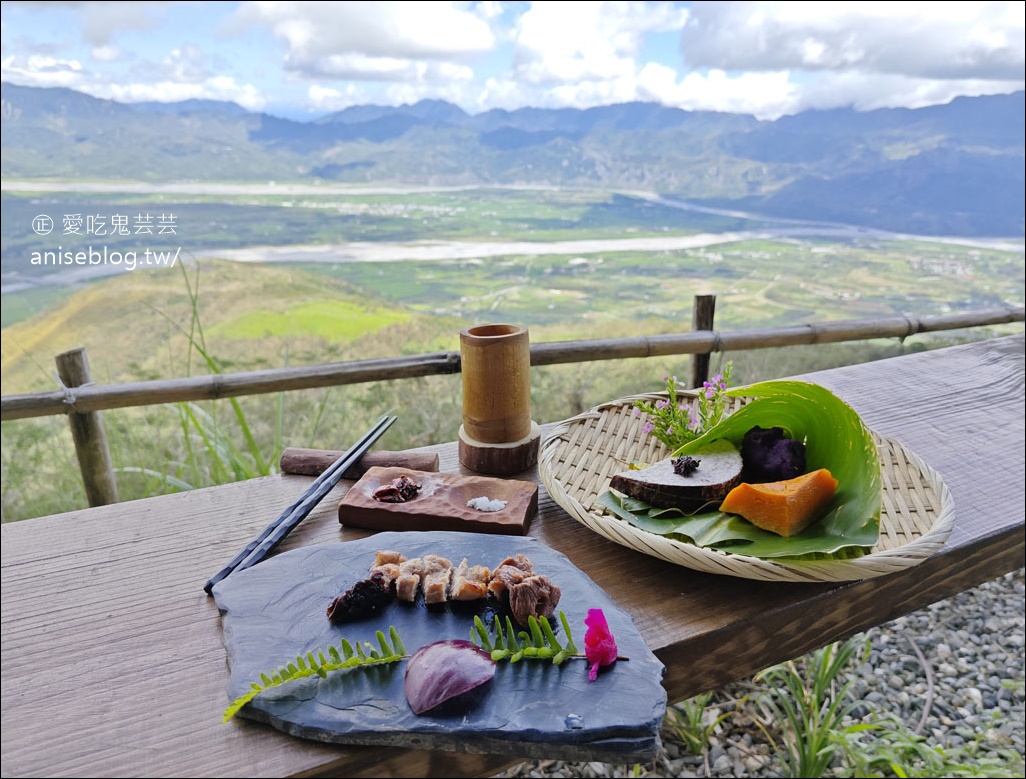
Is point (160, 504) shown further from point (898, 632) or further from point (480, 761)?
point (898, 632)

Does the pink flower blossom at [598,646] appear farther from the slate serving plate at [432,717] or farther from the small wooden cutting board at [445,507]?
the small wooden cutting board at [445,507]

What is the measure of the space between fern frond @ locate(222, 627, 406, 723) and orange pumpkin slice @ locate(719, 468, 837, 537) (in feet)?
1.72

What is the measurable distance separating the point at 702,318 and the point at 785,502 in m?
1.86

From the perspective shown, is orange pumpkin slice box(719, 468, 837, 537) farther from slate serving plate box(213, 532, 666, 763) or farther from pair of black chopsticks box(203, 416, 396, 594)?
pair of black chopsticks box(203, 416, 396, 594)

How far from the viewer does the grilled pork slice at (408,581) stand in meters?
0.84

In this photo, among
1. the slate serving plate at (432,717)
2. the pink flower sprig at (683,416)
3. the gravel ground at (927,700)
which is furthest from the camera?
the gravel ground at (927,700)

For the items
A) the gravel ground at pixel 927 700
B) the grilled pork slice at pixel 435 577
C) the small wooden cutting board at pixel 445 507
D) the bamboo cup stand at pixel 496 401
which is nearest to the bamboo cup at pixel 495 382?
the bamboo cup stand at pixel 496 401

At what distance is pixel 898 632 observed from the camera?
2.71 m

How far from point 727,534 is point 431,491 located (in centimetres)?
48

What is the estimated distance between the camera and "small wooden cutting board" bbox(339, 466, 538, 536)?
1.05 m

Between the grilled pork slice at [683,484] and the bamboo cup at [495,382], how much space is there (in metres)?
0.25

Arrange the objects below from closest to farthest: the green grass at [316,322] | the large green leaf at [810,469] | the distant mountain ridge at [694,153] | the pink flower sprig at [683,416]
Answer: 1. the large green leaf at [810,469]
2. the pink flower sprig at [683,416]
3. the green grass at [316,322]
4. the distant mountain ridge at [694,153]

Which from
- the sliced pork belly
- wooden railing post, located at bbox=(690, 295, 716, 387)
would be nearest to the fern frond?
the sliced pork belly

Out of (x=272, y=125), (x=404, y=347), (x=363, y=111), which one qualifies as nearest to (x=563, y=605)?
(x=404, y=347)
